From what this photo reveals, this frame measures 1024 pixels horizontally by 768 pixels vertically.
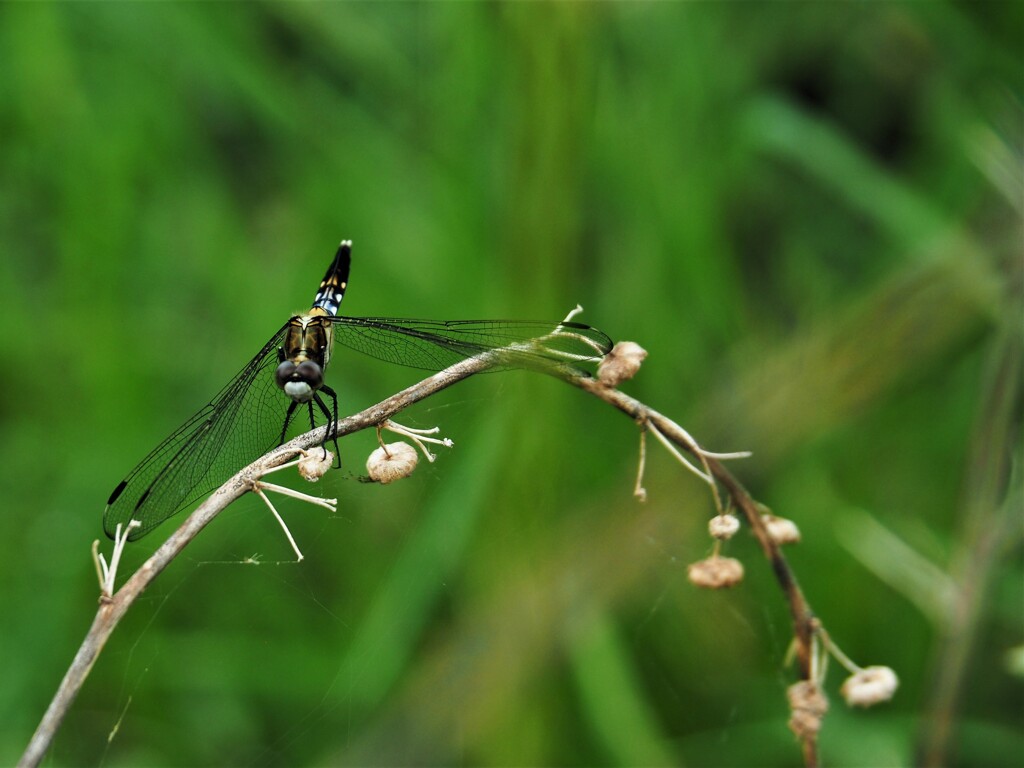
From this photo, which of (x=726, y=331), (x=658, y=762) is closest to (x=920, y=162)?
(x=726, y=331)

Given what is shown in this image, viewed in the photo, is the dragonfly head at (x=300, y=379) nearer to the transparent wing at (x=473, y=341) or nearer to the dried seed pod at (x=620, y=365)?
the transparent wing at (x=473, y=341)

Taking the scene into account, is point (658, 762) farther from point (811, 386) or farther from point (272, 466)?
point (272, 466)

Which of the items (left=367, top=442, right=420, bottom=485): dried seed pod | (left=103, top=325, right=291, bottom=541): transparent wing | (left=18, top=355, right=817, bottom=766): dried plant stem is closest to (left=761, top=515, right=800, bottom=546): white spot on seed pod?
(left=18, top=355, right=817, bottom=766): dried plant stem

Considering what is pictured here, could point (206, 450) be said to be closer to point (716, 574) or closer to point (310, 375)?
point (310, 375)

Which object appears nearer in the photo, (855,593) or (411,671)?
(411,671)

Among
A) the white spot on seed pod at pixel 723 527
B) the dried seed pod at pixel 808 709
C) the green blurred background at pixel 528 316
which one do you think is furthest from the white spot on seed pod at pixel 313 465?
the green blurred background at pixel 528 316
